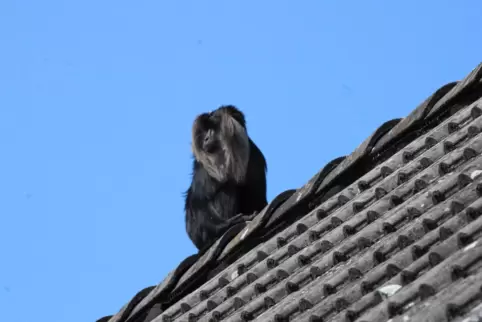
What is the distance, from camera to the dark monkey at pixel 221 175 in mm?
10219

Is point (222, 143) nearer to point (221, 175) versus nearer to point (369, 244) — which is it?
point (221, 175)

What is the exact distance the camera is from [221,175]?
10.7 m

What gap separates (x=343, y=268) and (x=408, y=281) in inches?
22.2

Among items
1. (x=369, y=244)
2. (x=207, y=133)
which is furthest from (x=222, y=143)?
(x=369, y=244)

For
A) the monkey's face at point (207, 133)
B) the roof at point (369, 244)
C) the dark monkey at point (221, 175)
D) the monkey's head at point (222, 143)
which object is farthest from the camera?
the monkey's face at point (207, 133)

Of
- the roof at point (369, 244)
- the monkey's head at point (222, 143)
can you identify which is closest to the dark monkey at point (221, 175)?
the monkey's head at point (222, 143)

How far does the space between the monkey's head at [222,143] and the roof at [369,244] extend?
4952mm

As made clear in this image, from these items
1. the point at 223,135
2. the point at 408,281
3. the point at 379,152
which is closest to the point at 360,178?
the point at 379,152

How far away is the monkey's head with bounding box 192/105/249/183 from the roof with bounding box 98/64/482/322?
495 cm

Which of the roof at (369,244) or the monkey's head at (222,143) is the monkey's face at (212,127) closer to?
the monkey's head at (222,143)

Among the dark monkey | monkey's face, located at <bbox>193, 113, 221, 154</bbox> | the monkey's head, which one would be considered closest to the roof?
the dark monkey

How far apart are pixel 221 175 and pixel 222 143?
40 cm

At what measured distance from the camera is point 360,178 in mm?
5055

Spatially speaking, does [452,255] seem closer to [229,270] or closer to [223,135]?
[229,270]
